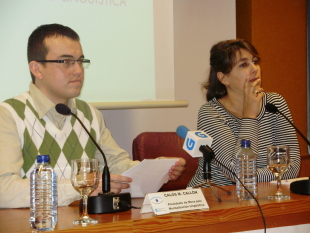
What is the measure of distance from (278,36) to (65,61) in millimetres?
2536

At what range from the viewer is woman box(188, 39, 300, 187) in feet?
7.54

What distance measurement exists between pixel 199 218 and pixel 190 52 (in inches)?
103

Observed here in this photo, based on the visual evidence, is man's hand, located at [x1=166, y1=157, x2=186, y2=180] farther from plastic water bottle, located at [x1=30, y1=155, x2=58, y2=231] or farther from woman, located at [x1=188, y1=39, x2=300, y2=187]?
plastic water bottle, located at [x1=30, y1=155, x2=58, y2=231]

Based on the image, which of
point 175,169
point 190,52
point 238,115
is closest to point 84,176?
point 175,169

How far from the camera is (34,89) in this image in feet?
7.16

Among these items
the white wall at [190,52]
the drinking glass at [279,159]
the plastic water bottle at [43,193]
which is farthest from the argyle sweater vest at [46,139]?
the white wall at [190,52]

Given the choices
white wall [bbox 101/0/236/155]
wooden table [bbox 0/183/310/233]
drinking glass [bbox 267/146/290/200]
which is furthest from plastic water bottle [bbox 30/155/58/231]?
white wall [bbox 101/0/236/155]

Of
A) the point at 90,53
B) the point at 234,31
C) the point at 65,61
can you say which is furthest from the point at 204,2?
the point at 65,61

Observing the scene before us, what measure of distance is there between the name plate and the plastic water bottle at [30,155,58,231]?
0.93ft

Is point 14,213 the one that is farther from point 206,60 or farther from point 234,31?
point 234,31

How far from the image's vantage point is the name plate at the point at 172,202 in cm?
140

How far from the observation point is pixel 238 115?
260 cm

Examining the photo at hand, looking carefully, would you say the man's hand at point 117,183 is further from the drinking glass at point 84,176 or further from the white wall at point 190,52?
the white wall at point 190,52

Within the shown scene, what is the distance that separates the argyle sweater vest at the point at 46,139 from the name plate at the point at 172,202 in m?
0.79
